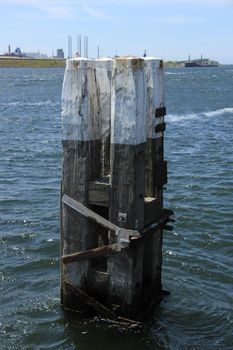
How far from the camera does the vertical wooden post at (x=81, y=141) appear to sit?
28.7 feet

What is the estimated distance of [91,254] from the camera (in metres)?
9.09

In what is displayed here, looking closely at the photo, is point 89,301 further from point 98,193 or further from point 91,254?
point 98,193

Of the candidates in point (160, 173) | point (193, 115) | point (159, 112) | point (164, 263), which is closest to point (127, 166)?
point (160, 173)

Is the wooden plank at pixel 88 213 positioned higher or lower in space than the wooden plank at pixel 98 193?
lower

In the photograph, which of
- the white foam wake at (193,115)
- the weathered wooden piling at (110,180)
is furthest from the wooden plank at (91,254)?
the white foam wake at (193,115)

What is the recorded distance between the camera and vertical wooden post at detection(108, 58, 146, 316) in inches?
328

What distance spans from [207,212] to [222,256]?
3.30 metres

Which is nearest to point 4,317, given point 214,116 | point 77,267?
point 77,267

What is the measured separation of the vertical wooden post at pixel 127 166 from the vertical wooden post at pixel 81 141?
18.9 inches

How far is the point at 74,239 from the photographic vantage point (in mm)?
9266

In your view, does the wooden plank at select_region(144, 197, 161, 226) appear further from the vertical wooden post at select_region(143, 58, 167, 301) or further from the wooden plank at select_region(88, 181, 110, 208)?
the wooden plank at select_region(88, 181, 110, 208)

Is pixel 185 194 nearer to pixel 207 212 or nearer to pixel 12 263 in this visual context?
pixel 207 212

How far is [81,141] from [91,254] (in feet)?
5.71

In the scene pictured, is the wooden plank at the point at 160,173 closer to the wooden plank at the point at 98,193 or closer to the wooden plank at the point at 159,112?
the wooden plank at the point at 159,112
